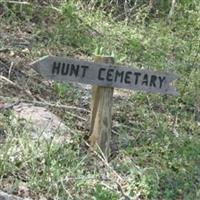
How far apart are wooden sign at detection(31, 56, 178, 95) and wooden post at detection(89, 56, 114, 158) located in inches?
4.4

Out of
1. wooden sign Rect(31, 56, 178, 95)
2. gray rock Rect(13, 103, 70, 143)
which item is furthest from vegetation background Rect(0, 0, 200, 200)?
wooden sign Rect(31, 56, 178, 95)

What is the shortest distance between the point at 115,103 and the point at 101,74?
1.41m

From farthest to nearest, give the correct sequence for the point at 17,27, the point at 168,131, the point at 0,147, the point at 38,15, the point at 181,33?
the point at 181,33
the point at 38,15
the point at 17,27
the point at 168,131
the point at 0,147

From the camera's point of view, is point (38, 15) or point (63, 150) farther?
point (38, 15)

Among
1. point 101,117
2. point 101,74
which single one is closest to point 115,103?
point 101,117

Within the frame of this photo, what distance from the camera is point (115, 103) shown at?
5.71 meters

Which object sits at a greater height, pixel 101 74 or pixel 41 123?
pixel 101 74

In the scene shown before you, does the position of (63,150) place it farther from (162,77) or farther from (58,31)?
(58,31)

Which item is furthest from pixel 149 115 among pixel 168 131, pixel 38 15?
pixel 38 15

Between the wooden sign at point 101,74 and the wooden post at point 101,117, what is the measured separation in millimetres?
112

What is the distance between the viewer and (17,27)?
6.80m

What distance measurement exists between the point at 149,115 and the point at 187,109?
0.63m

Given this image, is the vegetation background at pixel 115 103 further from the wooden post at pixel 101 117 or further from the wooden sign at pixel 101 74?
the wooden sign at pixel 101 74

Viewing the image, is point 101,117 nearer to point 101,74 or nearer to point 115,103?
point 101,74
